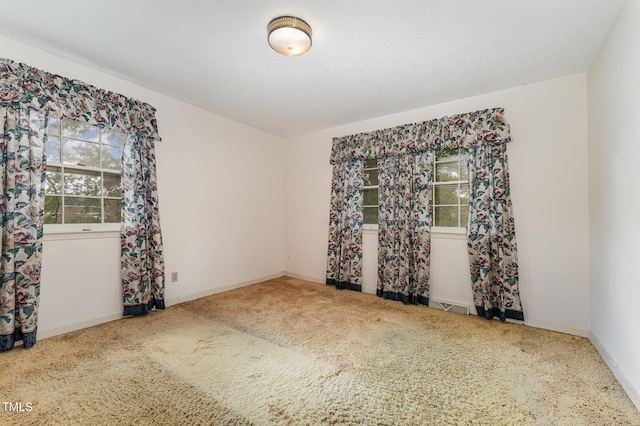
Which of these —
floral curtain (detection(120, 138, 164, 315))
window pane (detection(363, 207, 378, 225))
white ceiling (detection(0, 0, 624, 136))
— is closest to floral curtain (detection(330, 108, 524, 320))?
white ceiling (detection(0, 0, 624, 136))

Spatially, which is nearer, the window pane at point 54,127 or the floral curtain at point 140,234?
the window pane at point 54,127

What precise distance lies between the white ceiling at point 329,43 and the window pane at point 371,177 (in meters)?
1.06

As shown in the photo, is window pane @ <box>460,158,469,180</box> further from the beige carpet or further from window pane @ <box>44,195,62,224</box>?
window pane @ <box>44,195,62,224</box>

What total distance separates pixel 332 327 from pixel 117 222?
8.14ft

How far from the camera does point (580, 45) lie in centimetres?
218

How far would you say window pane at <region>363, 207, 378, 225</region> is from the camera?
3924mm

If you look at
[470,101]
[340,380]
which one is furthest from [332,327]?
[470,101]

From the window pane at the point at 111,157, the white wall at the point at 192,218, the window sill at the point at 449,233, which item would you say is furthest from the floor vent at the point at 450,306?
the window pane at the point at 111,157

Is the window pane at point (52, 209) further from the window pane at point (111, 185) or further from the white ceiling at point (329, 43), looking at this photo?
the white ceiling at point (329, 43)

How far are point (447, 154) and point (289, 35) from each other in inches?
91.5

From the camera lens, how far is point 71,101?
245 cm

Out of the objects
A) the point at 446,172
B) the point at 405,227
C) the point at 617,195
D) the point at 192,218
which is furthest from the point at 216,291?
the point at 617,195

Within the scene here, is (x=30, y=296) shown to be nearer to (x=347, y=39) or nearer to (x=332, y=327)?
(x=332, y=327)

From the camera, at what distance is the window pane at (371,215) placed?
3.92 meters
